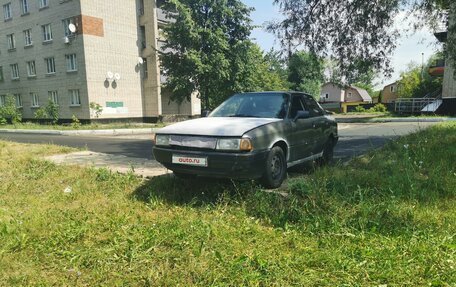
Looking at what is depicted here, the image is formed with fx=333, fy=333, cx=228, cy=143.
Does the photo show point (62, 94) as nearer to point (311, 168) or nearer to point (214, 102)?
point (214, 102)

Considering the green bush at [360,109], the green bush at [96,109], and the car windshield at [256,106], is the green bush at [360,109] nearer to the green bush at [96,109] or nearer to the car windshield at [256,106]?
the green bush at [96,109]

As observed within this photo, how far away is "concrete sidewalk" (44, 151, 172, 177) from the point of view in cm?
637

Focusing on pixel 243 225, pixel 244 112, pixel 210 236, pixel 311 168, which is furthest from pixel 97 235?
pixel 311 168

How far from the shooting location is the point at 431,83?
38.0 metres

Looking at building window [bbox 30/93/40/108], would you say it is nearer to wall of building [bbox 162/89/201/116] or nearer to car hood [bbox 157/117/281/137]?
wall of building [bbox 162/89/201/116]

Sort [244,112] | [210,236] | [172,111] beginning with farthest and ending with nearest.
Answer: [172,111] → [244,112] → [210,236]

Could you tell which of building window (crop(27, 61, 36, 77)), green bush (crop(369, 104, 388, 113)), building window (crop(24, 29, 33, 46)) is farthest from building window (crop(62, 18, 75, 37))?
green bush (crop(369, 104, 388, 113))

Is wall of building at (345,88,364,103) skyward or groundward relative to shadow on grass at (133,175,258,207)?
skyward

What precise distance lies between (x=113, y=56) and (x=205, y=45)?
8573 millimetres

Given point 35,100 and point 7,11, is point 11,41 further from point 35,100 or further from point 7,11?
point 35,100

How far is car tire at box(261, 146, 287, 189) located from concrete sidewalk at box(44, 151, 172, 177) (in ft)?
6.96

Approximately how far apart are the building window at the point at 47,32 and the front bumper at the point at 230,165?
28025 millimetres

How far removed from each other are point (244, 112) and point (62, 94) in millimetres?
25200

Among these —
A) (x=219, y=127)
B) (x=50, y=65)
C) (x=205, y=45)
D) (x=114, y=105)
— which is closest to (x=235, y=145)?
(x=219, y=127)
